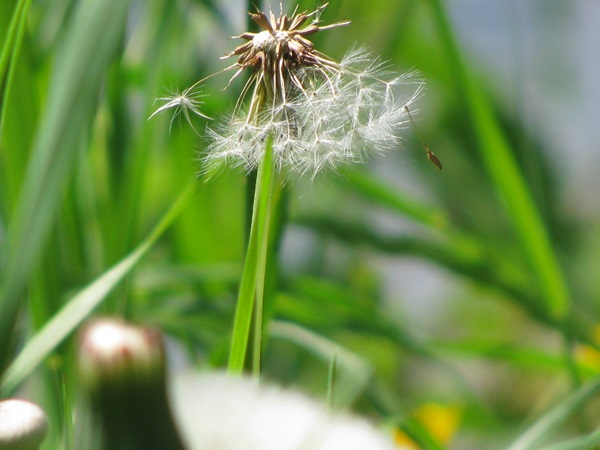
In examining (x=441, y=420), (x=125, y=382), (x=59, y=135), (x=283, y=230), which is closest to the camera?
(x=125, y=382)

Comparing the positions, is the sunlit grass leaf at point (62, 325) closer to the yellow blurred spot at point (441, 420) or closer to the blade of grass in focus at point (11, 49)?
the blade of grass in focus at point (11, 49)

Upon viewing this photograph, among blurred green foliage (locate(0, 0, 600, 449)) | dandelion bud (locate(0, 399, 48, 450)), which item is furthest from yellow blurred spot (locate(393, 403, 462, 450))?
dandelion bud (locate(0, 399, 48, 450))

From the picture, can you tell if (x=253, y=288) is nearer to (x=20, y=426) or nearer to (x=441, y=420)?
(x=20, y=426)

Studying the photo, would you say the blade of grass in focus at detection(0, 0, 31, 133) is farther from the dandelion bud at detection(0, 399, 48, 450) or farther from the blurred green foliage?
the dandelion bud at detection(0, 399, 48, 450)

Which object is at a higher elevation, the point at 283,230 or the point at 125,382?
the point at 283,230

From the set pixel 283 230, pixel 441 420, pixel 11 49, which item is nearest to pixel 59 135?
pixel 11 49

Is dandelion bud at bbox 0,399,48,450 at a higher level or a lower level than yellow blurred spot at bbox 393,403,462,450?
lower

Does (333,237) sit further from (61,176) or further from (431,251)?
(61,176)

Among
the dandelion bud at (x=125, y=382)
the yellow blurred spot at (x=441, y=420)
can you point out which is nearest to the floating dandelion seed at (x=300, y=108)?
the dandelion bud at (x=125, y=382)
